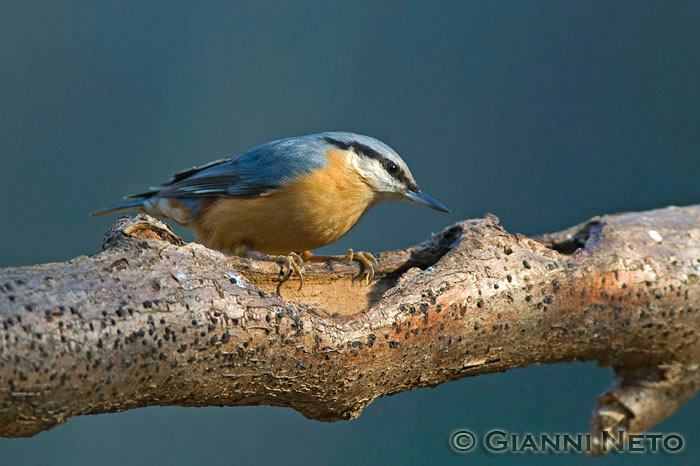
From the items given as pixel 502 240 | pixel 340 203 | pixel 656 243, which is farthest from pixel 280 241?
pixel 656 243

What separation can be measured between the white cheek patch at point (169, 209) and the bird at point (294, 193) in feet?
0.09

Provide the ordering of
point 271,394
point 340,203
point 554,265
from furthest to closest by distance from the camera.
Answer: point 340,203 < point 554,265 < point 271,394

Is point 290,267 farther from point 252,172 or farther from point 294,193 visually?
point 252,172

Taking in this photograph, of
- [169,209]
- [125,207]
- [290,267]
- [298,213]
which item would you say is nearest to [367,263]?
[290,267]

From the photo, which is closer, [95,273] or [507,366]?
[95,273]

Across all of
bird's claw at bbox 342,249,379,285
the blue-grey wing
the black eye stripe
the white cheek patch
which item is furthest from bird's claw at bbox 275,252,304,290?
the white cheek patch

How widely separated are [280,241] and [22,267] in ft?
3.37

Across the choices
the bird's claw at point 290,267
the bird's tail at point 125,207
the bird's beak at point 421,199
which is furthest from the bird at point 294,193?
the bird's claw at point 290,267

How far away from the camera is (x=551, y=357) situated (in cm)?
178

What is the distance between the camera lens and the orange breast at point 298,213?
2.18m

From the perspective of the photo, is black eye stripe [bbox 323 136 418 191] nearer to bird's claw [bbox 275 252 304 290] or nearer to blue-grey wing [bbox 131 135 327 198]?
blue-grey wing [bbox 131 135 327 198]

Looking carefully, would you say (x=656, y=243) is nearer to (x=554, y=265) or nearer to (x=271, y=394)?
(x=554, y=265)

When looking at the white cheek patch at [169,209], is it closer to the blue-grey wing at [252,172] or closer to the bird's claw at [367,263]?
the blue-grey wing at [252,172]

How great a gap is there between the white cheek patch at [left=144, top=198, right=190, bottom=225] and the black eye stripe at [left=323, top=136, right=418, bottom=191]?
570 millimetres
